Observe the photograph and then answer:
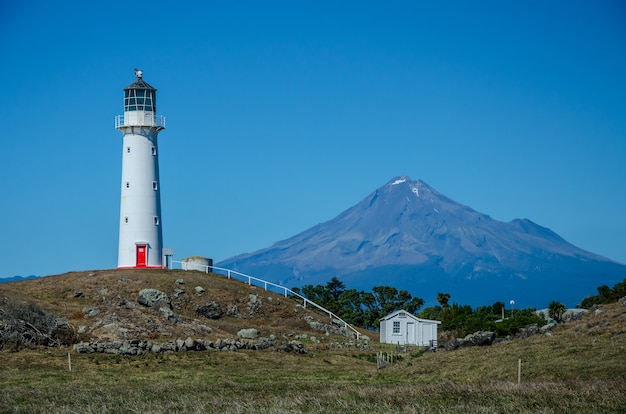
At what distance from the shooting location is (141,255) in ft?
235

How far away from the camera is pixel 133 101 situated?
7475 centimetres

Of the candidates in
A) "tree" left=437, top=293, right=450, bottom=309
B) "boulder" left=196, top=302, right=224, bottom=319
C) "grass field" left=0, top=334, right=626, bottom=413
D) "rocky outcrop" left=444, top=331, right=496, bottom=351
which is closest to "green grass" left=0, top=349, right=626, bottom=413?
"grass field" left=0, top=334, right=626, bottom=413

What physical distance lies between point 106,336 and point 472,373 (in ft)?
69.4

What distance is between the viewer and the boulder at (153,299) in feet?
205

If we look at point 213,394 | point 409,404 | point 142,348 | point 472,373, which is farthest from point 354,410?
point 142,348

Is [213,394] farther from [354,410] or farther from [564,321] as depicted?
[564,321]

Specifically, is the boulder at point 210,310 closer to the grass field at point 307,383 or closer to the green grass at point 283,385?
the grass field at point 307,383

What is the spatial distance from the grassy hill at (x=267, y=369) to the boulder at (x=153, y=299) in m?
0.60

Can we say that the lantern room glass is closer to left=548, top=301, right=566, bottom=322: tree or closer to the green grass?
the green grass

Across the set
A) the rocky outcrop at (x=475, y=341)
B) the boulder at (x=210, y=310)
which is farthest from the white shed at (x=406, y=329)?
the rocky outcrop at (x=475, y=341)

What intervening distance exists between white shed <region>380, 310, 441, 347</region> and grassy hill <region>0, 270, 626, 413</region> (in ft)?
15.5

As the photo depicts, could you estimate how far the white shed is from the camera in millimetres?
68625

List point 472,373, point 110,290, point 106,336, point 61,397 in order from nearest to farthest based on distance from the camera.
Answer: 1. point 61,397
2. point 472,373
3. point 106,336
4. point 110,290

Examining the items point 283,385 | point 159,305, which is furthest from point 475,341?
point 159,305
